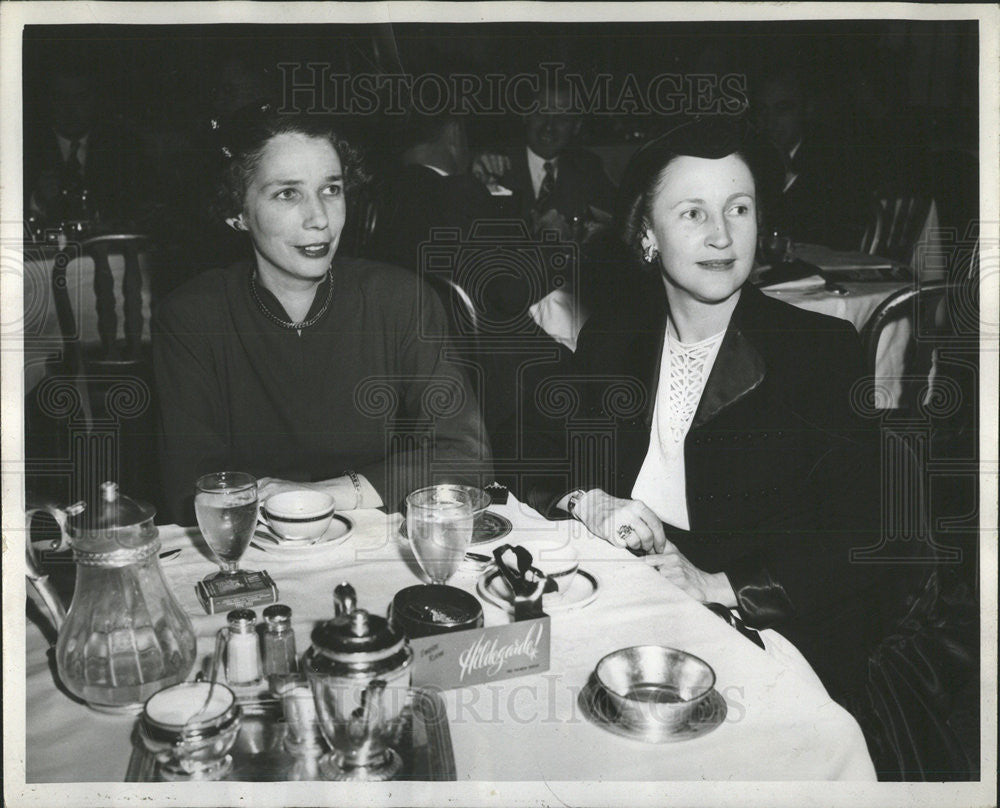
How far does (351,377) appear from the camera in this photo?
4.53ft

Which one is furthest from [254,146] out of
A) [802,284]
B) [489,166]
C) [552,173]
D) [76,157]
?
[802,284]

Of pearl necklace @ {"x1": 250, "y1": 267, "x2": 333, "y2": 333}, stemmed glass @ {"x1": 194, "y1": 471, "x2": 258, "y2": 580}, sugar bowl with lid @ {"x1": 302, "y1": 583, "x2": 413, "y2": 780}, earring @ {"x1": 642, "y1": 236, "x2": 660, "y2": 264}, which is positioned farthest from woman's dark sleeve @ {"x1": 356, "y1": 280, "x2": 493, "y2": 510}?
sugar bowl with lid @ {"x1": 302, "y1": 583, "x2": 413, "y2": 780}

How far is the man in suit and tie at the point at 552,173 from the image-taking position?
4.23ft

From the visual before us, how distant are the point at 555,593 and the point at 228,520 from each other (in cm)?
34

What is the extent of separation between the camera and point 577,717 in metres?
0.71

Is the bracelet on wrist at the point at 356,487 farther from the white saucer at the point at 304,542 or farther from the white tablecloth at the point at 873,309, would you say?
the white tablecloth at the point at 873,309

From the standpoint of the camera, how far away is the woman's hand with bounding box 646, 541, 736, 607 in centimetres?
104

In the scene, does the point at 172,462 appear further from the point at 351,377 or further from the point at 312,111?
the point at 312,111

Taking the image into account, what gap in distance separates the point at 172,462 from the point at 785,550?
0.94 metres

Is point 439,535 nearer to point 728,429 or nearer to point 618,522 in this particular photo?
point 618,522

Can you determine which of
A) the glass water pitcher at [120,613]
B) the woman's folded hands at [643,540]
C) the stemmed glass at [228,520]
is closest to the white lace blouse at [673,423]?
the woman's folded hands at [643,540]

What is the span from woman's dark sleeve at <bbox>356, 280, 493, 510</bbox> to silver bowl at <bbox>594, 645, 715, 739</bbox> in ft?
2.10

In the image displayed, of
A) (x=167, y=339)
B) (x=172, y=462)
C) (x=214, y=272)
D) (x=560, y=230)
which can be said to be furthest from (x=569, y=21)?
(x=172, y=462)

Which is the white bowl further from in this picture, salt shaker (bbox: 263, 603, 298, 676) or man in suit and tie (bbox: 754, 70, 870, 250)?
man in suit and tie (bbox: 754, 70, 870, 250)
